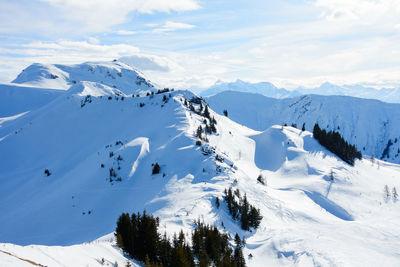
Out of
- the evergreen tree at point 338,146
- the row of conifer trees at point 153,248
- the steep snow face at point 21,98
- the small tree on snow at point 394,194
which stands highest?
the row of conifer trees at point 153,248

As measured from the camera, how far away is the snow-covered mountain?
101ft

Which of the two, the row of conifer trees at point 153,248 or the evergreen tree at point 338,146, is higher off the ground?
the row of conifer trees at point 153,248

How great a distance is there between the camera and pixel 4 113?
157875mm

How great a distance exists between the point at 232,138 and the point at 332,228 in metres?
52.7

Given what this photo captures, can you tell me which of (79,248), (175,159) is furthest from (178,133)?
(79,248)

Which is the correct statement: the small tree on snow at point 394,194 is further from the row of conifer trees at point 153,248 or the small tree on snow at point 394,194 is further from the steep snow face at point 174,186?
the row of conifer trees at point 153,248

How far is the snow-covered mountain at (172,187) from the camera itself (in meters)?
30.8

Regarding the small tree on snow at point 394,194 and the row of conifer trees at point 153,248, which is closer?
the row of conifer trees at point 153,248

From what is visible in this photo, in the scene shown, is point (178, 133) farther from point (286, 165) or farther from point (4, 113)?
point (4, 113)

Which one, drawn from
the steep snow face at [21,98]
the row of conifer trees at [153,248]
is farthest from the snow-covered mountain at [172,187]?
the steep snow face at [21,98]

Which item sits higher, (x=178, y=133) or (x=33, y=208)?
(x=178, y=133)

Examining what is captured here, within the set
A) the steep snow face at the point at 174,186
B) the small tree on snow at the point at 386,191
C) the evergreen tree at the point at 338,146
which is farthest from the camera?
the evergreen tree at the point at 338,146

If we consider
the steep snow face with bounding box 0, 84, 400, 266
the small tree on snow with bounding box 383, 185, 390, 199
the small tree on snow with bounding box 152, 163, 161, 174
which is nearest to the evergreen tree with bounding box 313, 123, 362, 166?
the steep snow face with bounding box 0, 84, 400, 266

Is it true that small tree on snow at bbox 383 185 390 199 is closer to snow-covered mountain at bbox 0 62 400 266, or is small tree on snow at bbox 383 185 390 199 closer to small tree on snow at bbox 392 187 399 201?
snow-covered mountain at bbox 0 62 400 266
